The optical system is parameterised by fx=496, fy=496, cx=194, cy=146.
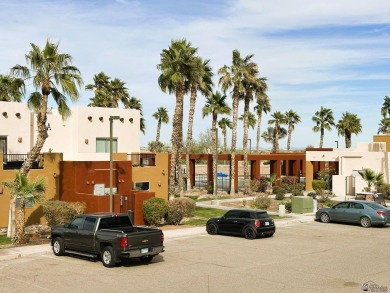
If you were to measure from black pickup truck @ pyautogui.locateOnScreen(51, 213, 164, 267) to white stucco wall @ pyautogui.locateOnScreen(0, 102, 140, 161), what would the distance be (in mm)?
16403

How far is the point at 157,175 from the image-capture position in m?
33.3

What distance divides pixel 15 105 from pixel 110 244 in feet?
66.9

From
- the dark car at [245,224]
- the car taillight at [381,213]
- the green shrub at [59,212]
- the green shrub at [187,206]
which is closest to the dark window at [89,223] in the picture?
the green shrub at [59,212]

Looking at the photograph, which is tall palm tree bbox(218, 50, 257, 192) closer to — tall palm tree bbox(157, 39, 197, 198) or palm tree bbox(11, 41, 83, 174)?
tall palm tree bbox(157, 39, 197, 198)

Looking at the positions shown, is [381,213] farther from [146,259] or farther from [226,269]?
[146,259]

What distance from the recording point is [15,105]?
33562 mm

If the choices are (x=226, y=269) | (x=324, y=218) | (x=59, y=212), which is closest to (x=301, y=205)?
(x=324, y=218)

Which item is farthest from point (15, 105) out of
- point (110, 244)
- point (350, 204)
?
point (350, 204)

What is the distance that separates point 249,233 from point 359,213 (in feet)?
27.0

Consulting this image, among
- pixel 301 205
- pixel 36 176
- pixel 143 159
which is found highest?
pixel 143 159

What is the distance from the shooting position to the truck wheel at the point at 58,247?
729 inches

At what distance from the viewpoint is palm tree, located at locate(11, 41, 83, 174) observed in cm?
2273

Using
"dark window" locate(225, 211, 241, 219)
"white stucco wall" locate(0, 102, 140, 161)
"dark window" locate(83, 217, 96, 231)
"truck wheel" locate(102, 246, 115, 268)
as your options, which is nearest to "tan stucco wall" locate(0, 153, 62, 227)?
"white stucco wall" locate(0, 102, 140, 161)

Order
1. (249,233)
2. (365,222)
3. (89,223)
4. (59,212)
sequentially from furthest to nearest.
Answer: (365,222), (59,212), (249,233), (89,223)
